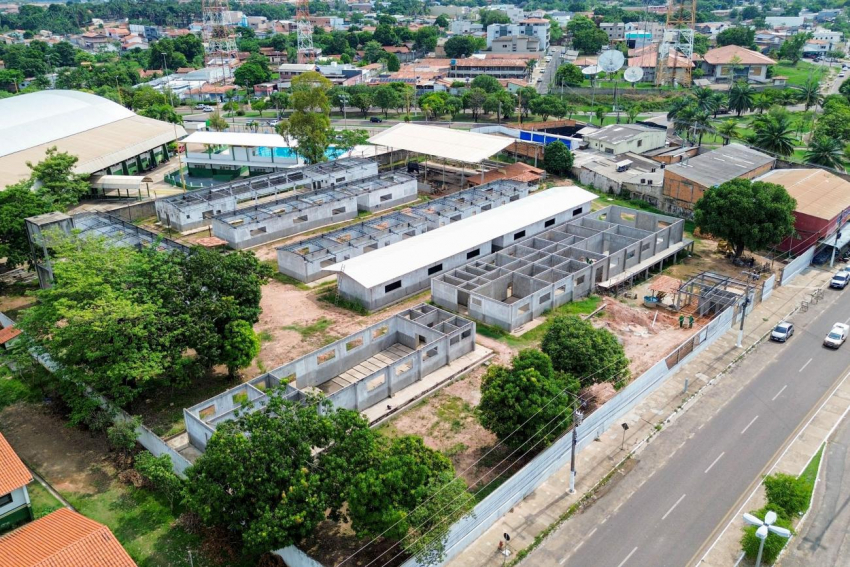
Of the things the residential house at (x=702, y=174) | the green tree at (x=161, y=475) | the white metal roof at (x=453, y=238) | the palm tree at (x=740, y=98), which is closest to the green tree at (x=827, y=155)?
the residential house at (x=702, y=174)

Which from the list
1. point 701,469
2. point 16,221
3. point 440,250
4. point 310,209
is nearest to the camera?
point 701,469

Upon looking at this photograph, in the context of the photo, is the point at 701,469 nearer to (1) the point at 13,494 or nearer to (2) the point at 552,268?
(2) the point at 552,268

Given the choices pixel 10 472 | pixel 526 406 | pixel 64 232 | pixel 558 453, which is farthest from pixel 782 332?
pixel 64 232

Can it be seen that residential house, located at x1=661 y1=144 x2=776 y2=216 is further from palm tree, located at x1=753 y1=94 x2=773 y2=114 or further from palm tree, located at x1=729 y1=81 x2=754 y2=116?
palm tree, located at x1=753 y1=94 x2=773 y2=114

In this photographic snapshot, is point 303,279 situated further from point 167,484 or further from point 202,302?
point 167,484

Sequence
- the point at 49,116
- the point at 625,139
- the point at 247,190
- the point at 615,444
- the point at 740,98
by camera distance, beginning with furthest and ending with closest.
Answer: the point at 740,98 → the point at 625,139 → the point at 49,116 → the point at 247,190 → the point at 615,444
